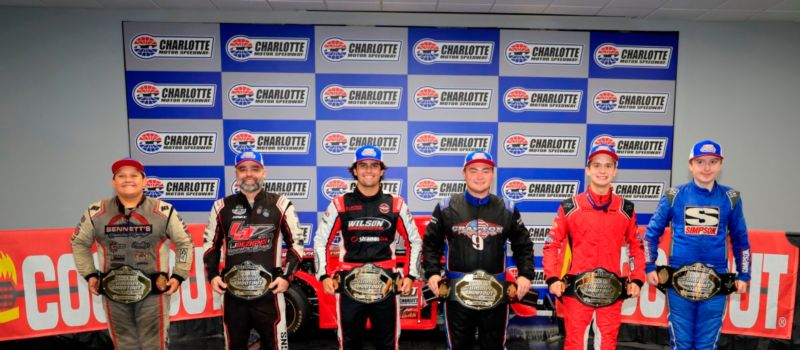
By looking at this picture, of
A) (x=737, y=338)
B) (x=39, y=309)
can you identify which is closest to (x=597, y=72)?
(x=737, y=338)

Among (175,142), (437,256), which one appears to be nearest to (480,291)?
(437,256)

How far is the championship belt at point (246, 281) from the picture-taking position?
2.56 meters

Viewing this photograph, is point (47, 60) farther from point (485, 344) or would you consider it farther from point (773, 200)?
point (773, 200)

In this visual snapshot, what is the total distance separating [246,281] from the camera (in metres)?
2.56

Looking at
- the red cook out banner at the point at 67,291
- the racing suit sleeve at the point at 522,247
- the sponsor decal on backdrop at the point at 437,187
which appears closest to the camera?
the racing suit sleeve at the point at 522,247

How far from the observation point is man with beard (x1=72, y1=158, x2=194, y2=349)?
255 centimetres

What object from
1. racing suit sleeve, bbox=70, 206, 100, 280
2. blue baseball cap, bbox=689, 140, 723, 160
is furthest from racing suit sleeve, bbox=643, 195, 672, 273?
racing suit sleeve, bbox=70, 206, 100, 280

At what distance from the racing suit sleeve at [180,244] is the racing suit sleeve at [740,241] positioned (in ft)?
12.0

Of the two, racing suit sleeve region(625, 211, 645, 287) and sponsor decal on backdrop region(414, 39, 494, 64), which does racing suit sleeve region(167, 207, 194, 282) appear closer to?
sponsor decal on backdrop region(414, 39, 494, 64)

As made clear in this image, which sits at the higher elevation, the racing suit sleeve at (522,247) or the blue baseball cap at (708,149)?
the blue baseball cap at (708,149)

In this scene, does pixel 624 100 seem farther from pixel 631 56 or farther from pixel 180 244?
pixel 180 244

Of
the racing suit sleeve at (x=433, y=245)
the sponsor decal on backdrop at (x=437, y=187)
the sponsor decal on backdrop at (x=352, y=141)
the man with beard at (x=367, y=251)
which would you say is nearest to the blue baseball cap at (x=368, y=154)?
the man with beard at (x=367, y=251)

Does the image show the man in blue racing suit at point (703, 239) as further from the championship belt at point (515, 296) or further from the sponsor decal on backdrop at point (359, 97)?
the sponsor decal on backdrop at point (359, 97)

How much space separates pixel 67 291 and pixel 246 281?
6.32 feet
